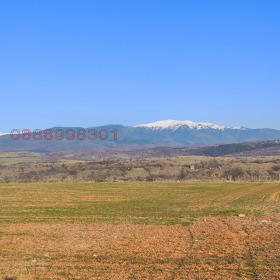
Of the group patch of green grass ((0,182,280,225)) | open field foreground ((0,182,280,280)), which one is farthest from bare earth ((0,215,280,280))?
patch of green grass ((0,182,280,225))

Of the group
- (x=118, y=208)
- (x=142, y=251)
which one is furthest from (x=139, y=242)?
(x=118, y=208)

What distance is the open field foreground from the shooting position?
41.5 feet

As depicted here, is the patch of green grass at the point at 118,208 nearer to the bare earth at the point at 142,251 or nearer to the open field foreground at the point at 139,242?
the open field foreground at the point at 139,242

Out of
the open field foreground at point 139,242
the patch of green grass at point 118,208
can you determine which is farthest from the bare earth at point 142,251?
the patch of green grass at point 118,208

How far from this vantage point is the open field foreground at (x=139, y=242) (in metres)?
12.6

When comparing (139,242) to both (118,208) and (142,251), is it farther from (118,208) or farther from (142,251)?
(118,208)

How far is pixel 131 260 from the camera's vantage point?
14016 mm

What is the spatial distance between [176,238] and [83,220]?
26.3 ft

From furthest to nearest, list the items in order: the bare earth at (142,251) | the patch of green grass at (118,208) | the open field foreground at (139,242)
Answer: the patch of green grass at (118,208) → the open field foreground at (139,242) → the bare earth at (142,251)

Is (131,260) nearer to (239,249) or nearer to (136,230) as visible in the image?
(239,249)

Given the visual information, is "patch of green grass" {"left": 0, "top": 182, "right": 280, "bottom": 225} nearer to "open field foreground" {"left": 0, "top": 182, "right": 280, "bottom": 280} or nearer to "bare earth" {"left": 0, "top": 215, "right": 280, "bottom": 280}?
"open field foreground" {"left": 0, "top": 182, "right": 280, "bottom": 280}

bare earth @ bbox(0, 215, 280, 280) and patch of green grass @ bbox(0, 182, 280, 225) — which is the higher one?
bare earth @ bbox(0, 215, 280, 280)

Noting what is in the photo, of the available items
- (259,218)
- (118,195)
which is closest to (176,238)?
(259,218)

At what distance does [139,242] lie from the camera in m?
17.2
